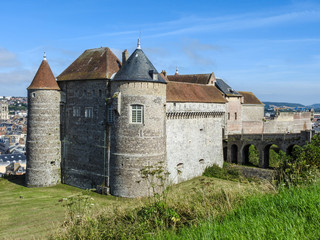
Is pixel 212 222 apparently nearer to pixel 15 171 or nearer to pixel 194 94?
pixel 194 94

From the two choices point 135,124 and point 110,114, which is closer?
point 135,124

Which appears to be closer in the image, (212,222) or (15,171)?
(212,222)

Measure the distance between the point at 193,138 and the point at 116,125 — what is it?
8.30 metres

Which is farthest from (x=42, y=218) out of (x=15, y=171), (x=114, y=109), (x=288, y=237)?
(x=15, y=171)

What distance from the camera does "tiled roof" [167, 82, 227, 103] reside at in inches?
1060

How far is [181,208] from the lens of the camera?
29.8ft

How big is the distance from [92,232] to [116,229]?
2.31ft

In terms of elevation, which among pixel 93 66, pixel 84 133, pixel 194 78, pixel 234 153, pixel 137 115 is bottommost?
pixel 234 153

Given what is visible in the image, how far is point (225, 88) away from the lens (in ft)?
117

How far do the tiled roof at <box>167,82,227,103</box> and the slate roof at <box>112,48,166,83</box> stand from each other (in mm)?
3225

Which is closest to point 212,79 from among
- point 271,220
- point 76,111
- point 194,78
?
point 194,78

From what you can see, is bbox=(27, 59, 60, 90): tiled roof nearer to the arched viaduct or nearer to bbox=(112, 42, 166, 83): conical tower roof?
bbox=(112, 42, 166, 83): conical tower roof

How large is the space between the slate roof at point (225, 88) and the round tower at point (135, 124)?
13100 mm

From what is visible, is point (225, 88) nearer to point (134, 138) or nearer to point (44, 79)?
point (134, 138)
